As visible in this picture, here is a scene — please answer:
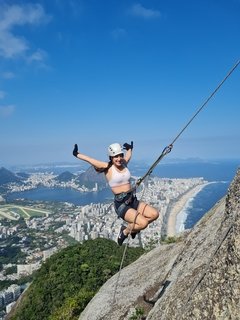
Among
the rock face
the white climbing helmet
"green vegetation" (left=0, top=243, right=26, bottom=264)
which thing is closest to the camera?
the rock face

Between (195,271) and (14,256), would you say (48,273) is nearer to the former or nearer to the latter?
(195,271)

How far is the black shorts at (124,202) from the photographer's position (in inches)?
279

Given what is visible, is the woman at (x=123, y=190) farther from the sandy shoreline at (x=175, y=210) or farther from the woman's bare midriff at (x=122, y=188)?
the sandy shoreline at (x=175, y=210)

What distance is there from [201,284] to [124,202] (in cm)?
265

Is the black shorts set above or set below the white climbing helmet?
below

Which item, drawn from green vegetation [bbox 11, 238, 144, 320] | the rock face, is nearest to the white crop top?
the rock face

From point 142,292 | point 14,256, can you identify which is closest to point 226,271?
point 142,292

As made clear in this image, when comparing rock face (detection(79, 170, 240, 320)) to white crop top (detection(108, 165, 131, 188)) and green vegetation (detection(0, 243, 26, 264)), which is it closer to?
white crop top (detection(108, 165, 131, 188))

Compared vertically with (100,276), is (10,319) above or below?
below

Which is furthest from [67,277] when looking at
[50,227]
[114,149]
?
[50,227]

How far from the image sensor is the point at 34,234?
3361 inches

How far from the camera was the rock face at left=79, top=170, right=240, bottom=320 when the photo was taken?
173 inches

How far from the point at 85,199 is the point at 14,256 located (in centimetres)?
7053

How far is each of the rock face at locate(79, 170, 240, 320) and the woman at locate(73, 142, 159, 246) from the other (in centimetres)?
102
